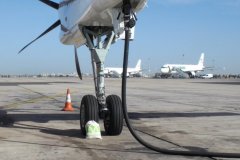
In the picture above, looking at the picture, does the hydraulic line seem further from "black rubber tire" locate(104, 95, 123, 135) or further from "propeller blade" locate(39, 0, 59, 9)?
"propeller blade" locate(39, 0, 59, 9)

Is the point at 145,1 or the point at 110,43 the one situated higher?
the point at 145,1

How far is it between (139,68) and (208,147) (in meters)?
141

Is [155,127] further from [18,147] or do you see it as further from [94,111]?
[18,147]

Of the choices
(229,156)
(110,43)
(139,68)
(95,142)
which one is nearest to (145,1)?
(110,43)

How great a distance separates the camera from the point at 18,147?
25.8 feet

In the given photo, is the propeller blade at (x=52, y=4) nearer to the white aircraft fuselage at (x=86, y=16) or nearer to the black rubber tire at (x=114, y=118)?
the white aircraft fuselage at (x=86, y=16)

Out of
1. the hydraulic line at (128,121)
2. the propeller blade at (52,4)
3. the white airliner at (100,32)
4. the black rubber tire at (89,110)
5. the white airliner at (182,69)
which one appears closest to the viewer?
the hydraulic line at (128,121)

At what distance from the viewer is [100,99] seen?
9820 mm

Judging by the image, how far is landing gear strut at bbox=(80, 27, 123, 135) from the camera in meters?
9.24

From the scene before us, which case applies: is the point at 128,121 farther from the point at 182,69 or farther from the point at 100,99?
the point at 182,69

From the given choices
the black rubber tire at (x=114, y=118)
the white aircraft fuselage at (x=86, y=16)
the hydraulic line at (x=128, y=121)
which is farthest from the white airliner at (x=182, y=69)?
the hydraulic line at (x=128, y=121)

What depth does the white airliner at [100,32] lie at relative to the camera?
28.8 feet

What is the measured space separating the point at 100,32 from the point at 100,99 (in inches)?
66.3

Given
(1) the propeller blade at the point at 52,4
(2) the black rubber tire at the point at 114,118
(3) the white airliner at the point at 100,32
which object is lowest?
(2) the black rubber tire at the point at 114,118
